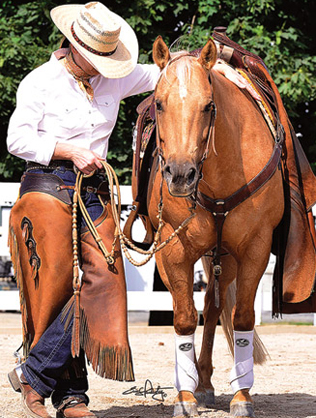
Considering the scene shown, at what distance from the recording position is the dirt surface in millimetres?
4633

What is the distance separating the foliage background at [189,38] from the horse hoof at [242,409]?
5.64 m

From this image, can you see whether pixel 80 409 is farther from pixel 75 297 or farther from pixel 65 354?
pixel 75 297

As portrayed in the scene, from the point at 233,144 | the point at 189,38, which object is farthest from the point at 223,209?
the point at 189,38

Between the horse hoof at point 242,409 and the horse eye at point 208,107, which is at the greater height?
the horse eye at point 208,107

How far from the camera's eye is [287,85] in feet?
31.4

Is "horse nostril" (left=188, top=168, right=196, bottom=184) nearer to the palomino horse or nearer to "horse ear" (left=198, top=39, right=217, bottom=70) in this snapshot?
the palomino horse

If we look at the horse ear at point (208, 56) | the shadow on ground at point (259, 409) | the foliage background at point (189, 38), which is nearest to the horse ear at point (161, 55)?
the horse ear at point (208, 56)

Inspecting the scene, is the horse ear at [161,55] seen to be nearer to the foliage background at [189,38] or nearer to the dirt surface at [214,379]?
the dirt surface at [214,379]

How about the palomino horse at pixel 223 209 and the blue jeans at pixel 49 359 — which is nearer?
the palomino horse at pixel 223 209

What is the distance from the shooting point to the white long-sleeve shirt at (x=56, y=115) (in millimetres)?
3916

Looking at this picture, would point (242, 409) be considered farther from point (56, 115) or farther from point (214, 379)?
point (56, 115)

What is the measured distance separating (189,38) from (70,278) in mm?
5902

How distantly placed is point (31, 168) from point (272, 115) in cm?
137

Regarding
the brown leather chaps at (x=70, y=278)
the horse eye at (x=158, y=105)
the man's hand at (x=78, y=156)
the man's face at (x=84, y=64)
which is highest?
the man's face at (x=84, y=64)
